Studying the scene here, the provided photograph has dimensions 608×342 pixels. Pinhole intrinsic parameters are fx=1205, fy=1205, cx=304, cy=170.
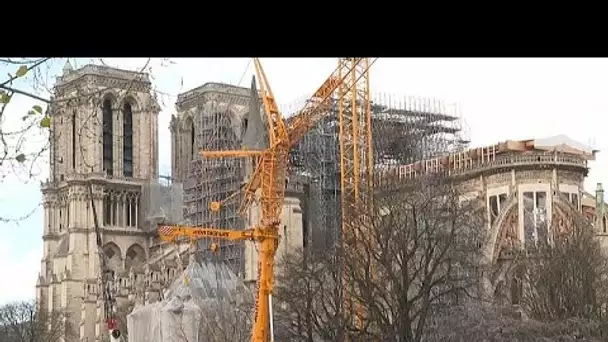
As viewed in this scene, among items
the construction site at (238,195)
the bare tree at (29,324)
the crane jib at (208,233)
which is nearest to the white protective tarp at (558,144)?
the construction site at (238,195)

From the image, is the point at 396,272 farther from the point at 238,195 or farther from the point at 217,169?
the point at 217,169

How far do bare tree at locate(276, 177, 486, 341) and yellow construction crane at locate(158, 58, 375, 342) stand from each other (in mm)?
873

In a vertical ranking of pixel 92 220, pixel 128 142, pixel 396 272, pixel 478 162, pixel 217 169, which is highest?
pixel 128 142

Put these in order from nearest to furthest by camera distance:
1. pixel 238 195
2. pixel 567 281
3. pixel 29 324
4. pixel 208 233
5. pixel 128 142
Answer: pixel 567 281, pixel 208 233, pixel 238 195, pixel 29 324, pixel 128 142

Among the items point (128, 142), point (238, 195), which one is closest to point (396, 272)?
point (238, 195)

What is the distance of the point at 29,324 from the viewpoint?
2557 inches

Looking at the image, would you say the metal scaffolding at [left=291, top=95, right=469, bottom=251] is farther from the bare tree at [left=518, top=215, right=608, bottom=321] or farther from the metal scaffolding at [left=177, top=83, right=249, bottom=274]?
the bare tree at [left=518, top=215, right=608, bottom=321]

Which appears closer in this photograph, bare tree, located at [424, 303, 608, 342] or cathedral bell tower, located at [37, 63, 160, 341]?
bare tree, located at [424, 303, 608, 342]

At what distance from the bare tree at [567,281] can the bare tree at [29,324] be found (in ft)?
110

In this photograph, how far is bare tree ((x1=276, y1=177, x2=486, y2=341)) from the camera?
1041 inches

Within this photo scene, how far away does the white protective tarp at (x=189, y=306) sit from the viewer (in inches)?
1922

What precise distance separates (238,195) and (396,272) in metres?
32.5

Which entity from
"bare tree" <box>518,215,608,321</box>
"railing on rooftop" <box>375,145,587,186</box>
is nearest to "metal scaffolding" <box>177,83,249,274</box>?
"railing on rooftop" <box>375,145,587,186</box>
